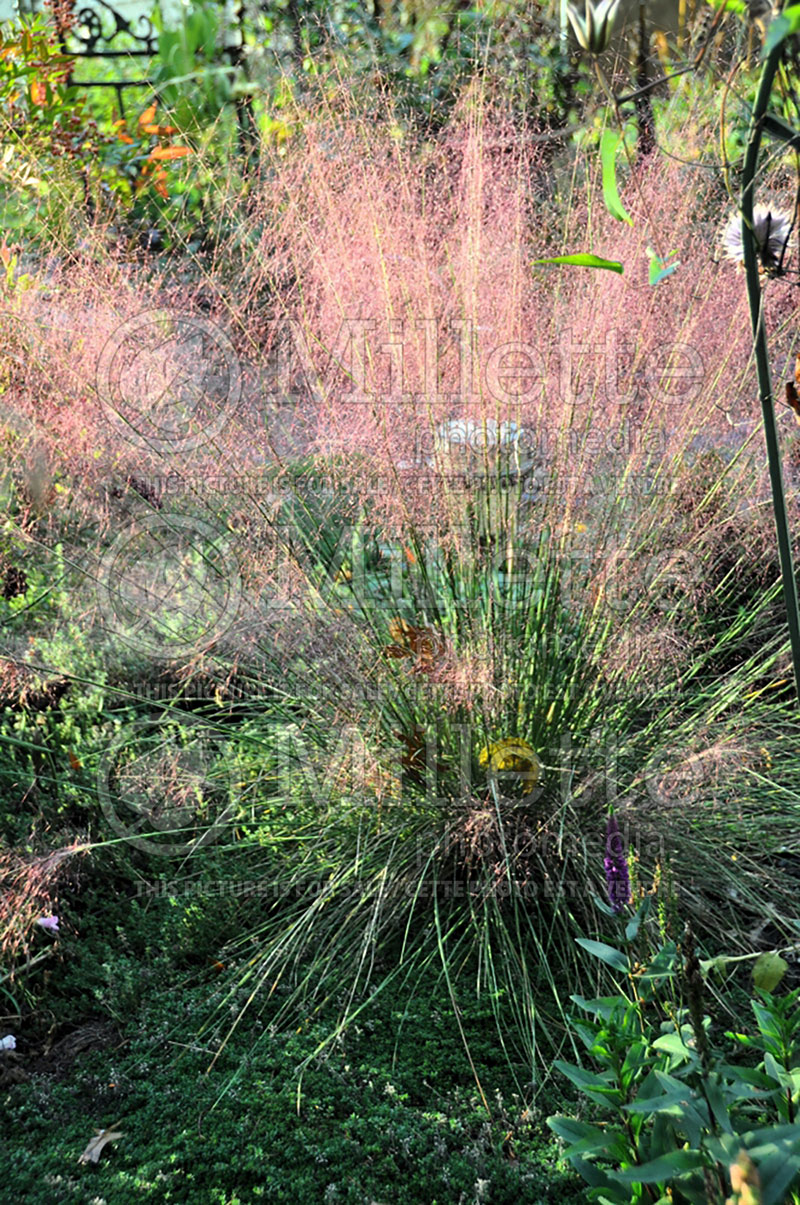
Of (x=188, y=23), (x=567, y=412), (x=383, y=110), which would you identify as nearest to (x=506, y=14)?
(x=383, y=110)

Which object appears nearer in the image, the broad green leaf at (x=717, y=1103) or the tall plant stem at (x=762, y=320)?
the tall plant stem at (x=762, y=320)

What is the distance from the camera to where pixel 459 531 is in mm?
1935

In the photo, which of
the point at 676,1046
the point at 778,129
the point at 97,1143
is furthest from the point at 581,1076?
the point at 778,129

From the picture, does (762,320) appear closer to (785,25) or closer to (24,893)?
(785,25)

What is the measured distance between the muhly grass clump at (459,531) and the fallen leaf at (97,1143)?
13.5 inches

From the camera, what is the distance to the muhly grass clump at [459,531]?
1863 millimetres

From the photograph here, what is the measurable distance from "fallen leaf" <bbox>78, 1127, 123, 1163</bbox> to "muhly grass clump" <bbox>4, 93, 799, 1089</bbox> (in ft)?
1.13

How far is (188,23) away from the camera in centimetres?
438

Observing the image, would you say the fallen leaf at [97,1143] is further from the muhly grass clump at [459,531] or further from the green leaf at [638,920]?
the green leaf at [638,920]

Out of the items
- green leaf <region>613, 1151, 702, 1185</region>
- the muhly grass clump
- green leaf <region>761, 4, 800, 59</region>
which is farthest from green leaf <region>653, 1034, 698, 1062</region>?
green leaf <region>761, 4, 800, 59</region>

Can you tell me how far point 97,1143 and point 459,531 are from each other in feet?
3.78

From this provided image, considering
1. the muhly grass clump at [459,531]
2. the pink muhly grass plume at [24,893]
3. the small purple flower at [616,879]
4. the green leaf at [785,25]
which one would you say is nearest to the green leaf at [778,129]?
the green leaf at [785,25]

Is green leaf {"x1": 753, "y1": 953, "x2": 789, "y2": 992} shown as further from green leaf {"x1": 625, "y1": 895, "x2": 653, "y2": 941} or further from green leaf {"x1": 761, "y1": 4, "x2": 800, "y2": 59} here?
green leaf {"x1": 761, "y1": 4, "x2": 800, "y2": 59}

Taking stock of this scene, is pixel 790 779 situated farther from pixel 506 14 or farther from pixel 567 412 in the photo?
pixel 506 14
